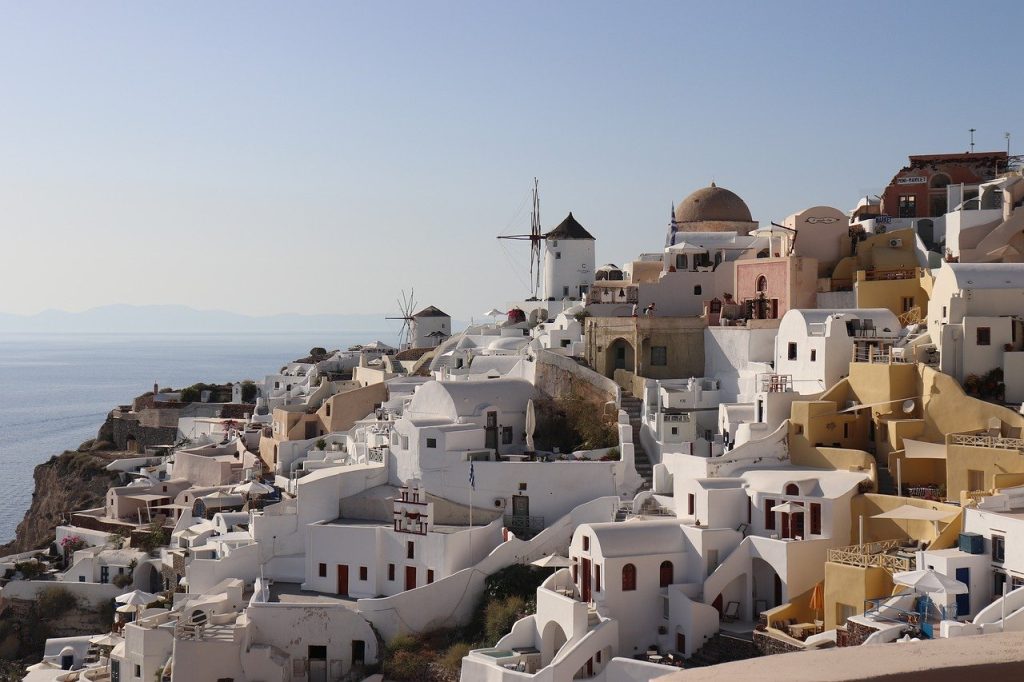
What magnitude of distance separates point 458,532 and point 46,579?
1521 centimetres

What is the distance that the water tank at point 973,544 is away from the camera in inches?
718

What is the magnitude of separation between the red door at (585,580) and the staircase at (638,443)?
5.13 metres

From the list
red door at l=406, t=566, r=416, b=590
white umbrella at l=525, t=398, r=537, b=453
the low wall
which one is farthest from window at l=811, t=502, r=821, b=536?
white umbrella at l=525, t=398, r=537, b=453

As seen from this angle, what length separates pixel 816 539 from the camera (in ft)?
69.7

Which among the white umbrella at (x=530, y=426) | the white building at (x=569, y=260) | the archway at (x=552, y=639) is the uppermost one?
the white building at (x=569, y=260)

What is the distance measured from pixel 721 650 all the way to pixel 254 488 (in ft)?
57.7

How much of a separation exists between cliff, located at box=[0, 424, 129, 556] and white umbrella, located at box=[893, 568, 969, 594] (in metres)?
33.1

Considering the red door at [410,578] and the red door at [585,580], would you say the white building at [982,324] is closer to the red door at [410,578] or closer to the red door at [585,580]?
the red door at [585,580]

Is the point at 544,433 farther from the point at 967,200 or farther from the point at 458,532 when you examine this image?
the point at 967,200

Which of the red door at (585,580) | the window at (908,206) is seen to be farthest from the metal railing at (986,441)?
the window at (908,206)

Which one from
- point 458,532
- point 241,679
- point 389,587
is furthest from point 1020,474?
point 241,679

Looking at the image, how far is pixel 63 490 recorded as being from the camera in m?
46.5

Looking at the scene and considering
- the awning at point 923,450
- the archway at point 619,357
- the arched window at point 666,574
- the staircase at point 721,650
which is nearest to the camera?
the staircase at point 721,650

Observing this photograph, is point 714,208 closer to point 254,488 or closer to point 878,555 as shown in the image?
point 254,488
